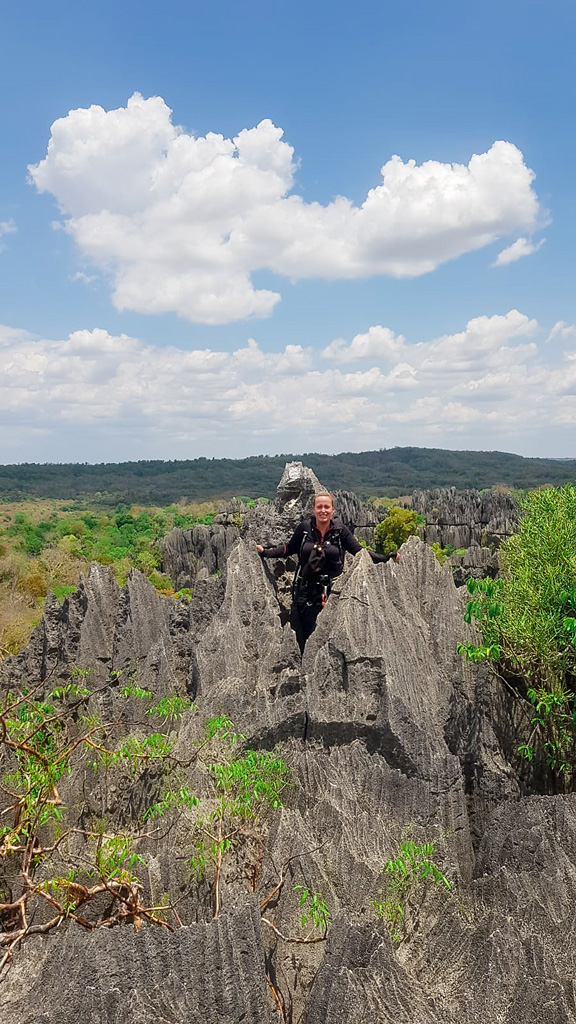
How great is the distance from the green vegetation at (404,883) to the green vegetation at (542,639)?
2.14m

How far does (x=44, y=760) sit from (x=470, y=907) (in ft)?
10.4

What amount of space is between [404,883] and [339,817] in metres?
0.72

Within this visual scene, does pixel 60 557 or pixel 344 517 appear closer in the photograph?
pixel 344 517

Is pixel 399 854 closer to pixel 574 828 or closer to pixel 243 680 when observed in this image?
pixel 574 828

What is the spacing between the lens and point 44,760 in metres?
4.45

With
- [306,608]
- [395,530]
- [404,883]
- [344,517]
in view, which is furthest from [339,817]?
[395,530]

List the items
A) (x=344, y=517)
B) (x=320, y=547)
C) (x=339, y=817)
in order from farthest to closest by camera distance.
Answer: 1. (x=344, y=517)
2. (x=320, y=547)
3. (x=339, y=817)

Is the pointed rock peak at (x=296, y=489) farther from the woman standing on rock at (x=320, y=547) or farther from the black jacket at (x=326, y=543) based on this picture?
the black jacket at (x=326, y=543)

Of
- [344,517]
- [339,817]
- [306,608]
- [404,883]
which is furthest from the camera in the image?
[344,517]

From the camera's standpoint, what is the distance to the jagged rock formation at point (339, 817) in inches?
134

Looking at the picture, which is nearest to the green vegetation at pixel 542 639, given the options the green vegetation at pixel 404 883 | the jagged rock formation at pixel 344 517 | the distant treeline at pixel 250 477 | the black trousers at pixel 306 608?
the black trousers at pixel 306 608

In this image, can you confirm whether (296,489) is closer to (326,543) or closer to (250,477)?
(326,543)

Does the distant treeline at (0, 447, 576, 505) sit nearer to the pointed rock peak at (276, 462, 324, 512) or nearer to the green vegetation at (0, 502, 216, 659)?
the green vegetation at (0, 502, 216, 659)

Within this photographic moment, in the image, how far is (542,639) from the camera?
7.11 metres
